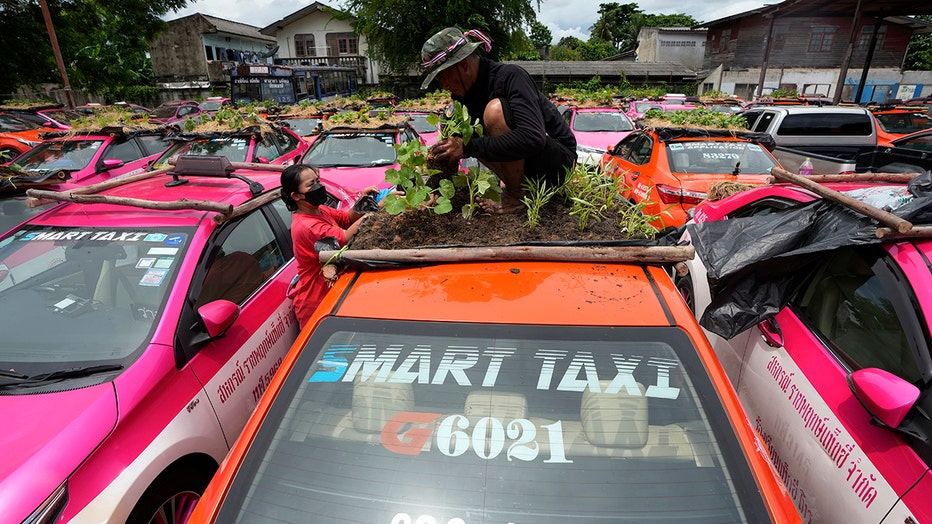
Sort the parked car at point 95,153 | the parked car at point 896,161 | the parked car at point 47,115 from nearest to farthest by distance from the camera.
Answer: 1. the parked car at point 896,161
2. the parked car at point 95,153
3. the parked car at point 47,115

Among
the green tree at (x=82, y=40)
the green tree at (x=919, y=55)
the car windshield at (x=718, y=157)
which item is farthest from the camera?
the green tree at (x=919, y=55)

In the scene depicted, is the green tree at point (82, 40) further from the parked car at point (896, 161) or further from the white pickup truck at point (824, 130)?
the parked car at point (896, 161)

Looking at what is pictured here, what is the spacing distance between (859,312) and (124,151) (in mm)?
9809

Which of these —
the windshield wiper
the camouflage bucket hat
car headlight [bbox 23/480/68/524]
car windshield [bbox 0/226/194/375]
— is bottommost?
car headlight [bbox 23/480/68/524]

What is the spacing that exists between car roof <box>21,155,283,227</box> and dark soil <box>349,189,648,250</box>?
1039 mm

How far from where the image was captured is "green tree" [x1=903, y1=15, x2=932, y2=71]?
3161 centimetres

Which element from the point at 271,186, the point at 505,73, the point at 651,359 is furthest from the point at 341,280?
the point at 271,186

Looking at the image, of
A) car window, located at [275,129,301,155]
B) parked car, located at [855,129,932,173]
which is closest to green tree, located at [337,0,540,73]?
car window, located at [275,129,301,155]

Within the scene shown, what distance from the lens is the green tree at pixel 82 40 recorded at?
20.3 m

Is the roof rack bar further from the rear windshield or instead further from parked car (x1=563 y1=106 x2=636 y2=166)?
the rear windshield

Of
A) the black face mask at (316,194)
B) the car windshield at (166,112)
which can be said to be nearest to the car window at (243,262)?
the black face mask at (316,194)

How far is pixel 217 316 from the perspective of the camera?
2322 millimetres

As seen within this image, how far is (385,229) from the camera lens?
2436 millimetres

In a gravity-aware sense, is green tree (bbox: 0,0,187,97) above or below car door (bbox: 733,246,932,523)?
above
